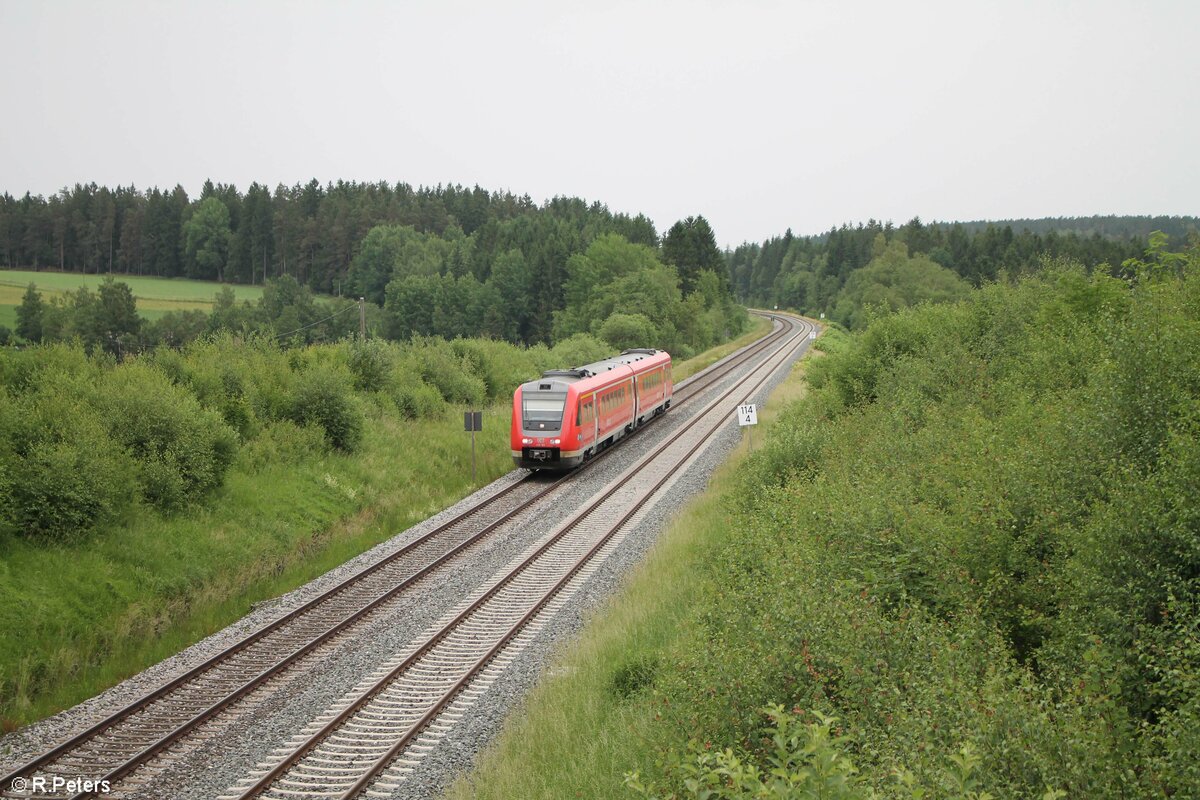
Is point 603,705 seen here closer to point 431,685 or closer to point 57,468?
point 431,685

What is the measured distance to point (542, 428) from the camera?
2484 cm

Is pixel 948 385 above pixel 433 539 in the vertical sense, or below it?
above

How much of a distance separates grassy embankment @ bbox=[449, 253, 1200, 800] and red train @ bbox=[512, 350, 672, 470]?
33.0ft

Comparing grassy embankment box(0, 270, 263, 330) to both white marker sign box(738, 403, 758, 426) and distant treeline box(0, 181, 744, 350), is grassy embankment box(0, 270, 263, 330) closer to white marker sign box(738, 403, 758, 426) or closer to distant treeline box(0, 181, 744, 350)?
distant treeline box(0, 181, 744, 350)

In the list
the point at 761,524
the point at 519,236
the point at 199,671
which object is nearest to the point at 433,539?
Result: the point at 199,671

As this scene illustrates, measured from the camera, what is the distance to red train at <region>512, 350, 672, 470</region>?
24.7m

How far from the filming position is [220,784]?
381 inches

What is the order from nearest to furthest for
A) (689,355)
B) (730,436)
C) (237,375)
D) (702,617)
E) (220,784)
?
(220,784) < (702,617) < (237,375) < (730,436) < (689,355)

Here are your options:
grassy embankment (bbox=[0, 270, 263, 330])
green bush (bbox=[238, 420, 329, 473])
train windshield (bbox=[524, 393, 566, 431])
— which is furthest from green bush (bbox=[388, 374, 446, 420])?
grassy embankment (bbox=[0, 270, 263, 330])

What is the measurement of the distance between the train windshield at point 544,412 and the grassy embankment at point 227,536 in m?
2.79

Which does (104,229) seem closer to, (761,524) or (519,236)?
(519,236)

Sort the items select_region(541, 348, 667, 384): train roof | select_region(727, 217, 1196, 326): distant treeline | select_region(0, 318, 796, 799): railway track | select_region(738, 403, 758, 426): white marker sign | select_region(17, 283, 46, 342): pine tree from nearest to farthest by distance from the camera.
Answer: select_region(0, 318, 796, 799): railway track → select_region(738, 403, 758, 426): white marker sign → select_region(541, 348, 667, 384): train roof → select_region(17, 283, 46, 342): pine tree → select_region(727, 217, 1196, 326): distant treeline

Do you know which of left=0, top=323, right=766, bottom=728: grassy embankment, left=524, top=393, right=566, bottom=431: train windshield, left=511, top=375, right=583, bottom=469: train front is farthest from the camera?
left=524, top=393, right=566, bottom=431: train windshield

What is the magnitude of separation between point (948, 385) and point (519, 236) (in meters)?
96.5
